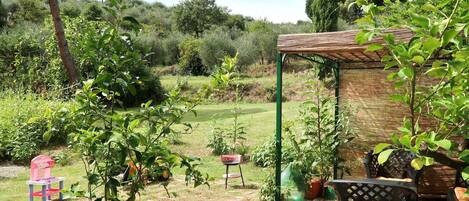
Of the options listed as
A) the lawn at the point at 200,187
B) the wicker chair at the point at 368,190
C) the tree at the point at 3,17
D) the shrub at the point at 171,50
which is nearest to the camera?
the wicker chair at the point at 368,190

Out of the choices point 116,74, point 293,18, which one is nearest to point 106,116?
point 116,74

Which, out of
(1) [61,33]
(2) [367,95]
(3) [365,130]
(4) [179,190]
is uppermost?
(1) [61,33]

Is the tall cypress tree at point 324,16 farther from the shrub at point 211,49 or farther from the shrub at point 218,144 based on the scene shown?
the shrub at point 218,144

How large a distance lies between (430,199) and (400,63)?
457cm

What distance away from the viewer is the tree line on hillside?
8.48 m

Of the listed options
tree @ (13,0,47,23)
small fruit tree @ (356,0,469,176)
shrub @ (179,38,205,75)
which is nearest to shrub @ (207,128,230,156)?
small fruit tree @ (356,0,469,176)

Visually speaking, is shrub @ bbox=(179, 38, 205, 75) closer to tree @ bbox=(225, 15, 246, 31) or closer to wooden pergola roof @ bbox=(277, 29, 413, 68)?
tree @ bbox=(225, 15, 246, 31)

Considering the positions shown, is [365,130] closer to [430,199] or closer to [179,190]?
[430,199]

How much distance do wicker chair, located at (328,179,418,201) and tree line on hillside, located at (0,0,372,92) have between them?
1.20 m

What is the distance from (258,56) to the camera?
26.0 metres

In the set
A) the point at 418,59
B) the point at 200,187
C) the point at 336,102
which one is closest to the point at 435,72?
the point at 418,59

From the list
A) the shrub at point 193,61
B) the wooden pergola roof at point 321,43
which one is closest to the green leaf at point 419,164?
the wooden pergola roof at point 321,43

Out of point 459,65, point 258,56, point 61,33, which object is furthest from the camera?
point 258,56

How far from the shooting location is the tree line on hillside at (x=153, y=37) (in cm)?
848
